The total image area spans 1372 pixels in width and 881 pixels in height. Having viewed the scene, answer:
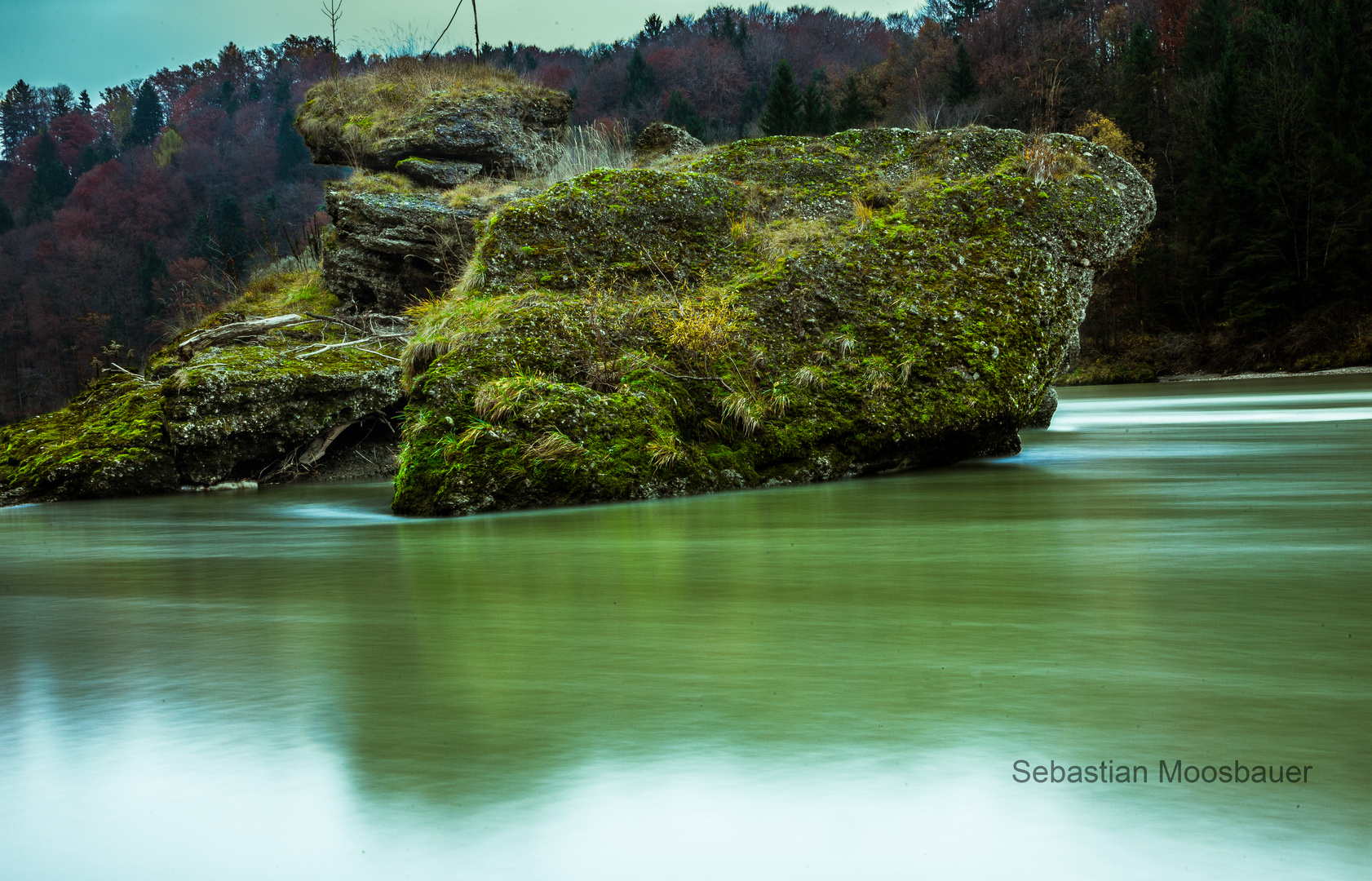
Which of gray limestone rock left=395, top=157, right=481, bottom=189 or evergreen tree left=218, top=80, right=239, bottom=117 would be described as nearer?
gray limestone rock left=395, top=157, right=481, bottom=189

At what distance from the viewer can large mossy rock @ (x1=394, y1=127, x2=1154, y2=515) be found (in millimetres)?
8461

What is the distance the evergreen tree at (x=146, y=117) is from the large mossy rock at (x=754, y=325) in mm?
126558

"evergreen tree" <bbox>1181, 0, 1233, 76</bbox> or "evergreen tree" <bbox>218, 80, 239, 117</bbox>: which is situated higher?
"evergreen tree" <bbox>218, 80, 239, 117</bbox>

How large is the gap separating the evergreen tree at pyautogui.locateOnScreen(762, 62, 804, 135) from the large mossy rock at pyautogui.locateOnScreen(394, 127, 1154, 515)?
58.7m

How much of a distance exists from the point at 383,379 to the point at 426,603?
7.87m

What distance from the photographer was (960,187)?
1094 centimetres

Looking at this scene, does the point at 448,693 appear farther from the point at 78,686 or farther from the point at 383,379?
the point at 383,379

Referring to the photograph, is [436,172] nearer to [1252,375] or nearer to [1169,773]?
[1169,773]

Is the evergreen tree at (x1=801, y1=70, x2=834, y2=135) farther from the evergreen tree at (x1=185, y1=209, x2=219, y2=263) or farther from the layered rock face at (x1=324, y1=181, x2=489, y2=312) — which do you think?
the layered rock face at (x1=324, y1=181, x2=489, y2=312)

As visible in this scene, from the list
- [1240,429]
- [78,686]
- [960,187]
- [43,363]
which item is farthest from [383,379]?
[43,363]

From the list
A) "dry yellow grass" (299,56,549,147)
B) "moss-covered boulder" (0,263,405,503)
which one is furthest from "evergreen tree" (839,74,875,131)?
"moss-covered boulder" (0,263,405,503)

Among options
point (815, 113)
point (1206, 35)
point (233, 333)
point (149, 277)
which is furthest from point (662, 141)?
point (149, 277)

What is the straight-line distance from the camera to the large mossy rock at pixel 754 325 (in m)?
8.46

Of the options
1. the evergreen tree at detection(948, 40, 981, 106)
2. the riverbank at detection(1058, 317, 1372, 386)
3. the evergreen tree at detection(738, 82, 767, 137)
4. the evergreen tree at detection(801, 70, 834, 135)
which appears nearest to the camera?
the riverbank at detection(1058, 317, 1372, 386)
